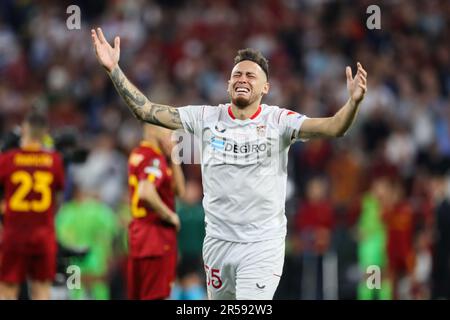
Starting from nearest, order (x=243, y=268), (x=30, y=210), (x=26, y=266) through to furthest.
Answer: (x=243, y=268)
(x=30, y=210)
(x=26, y=266)

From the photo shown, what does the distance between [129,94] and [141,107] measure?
12cm

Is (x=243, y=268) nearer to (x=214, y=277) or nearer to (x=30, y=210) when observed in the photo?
(x=214, y=277)

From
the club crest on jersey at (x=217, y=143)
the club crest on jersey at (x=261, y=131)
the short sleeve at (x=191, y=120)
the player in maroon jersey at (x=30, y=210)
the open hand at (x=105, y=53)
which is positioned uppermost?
the open hand at (x=105, y=53)

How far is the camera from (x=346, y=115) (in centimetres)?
673

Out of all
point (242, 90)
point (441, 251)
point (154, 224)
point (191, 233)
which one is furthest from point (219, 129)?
point (441, 251)

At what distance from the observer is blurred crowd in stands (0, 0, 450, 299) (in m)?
13.5

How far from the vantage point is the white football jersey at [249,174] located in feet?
23.4

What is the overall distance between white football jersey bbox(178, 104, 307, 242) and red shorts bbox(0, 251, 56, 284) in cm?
305

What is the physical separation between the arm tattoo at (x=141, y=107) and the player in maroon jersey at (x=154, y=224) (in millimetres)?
1856

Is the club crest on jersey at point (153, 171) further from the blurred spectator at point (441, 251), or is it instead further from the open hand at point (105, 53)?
the blurred spectator at point (441, 251)

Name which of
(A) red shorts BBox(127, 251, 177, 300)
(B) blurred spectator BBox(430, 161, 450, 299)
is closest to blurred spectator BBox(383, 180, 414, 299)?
(B) blurred spectator BBox(430, 161, 450, 299)

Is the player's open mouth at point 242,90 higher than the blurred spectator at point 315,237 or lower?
higher

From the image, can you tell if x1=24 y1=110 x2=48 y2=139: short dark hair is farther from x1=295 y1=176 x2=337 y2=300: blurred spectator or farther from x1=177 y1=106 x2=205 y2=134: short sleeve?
x1=295 y1=176 x2=337 y2=300: blurred spectator

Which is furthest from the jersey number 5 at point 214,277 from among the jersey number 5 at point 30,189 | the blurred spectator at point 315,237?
the blurred spectator at point 315,237
